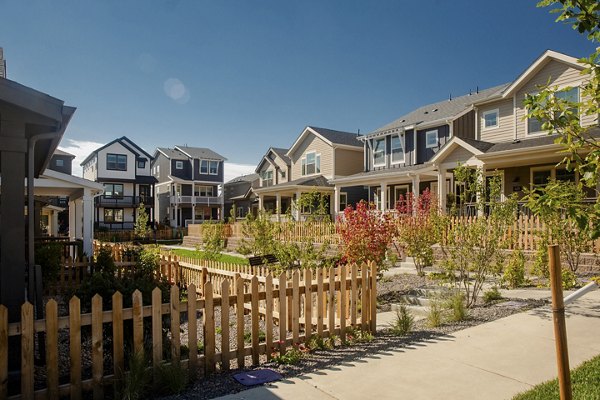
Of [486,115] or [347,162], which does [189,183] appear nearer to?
[347,162]

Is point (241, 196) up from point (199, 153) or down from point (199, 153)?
down

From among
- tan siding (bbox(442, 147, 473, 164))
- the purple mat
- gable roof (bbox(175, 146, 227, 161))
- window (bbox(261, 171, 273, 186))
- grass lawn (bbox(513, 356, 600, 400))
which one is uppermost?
gable roof (bbox(175, 146, 227, 161))

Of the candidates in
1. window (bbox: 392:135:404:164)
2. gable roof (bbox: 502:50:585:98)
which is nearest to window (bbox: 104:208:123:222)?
window (bbox: 392:135:404:164)

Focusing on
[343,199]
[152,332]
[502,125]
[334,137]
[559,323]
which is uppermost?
[334,137]

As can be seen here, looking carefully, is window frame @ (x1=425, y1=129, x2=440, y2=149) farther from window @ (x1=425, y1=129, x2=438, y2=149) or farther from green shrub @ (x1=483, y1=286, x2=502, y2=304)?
green shrub @ (x1=483, y1=286, x2=502, y2=304)

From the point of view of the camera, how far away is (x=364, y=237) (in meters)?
9.23

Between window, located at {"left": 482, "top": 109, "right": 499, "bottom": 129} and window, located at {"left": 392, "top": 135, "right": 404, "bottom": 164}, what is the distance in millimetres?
6037

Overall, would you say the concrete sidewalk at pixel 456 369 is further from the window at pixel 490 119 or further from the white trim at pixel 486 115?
the window at pixel 490 119

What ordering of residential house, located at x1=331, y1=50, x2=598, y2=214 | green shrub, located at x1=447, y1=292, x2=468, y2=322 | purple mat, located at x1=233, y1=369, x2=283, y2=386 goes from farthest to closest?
residential house, located at x1=331, y1=50, x2=598, y2=214 < green shrub, located at x1=447, y1=292, x2=468, y2=322 < purple mat, located at x1=233, y1=369, x2=283, y2=386

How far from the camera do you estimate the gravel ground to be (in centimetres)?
439

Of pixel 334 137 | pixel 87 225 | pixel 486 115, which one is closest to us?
pixel 87 225

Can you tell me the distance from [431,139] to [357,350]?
2230 centimetres

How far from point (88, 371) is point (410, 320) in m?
4.83

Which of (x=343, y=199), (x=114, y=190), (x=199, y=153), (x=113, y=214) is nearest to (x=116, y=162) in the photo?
(x=114, y=190)
